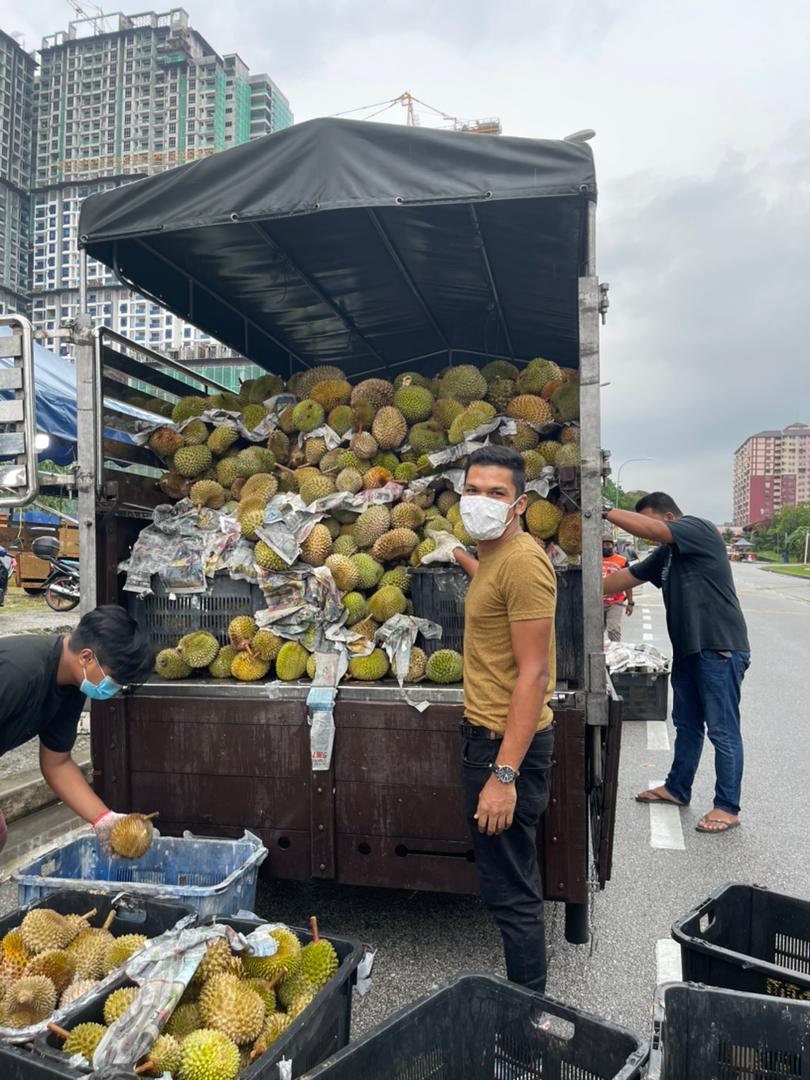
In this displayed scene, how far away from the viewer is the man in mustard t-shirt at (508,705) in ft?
8.07

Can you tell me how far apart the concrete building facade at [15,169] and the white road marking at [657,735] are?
68529 mm

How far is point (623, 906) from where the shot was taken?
379 cm

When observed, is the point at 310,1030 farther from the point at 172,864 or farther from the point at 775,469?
the point at 775,469

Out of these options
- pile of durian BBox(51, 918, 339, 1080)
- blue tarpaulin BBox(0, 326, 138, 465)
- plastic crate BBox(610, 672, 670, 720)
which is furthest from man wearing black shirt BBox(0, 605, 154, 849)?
plastic crate BBox(610, 672, 670, 720)

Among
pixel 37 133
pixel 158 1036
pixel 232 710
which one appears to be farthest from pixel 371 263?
pixel 37 133

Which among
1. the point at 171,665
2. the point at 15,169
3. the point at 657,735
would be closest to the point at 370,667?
the point at 171,665

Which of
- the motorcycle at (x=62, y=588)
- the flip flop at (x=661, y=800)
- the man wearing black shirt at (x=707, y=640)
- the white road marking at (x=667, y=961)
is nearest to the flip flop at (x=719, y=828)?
the man wearing black shirt at (x=707, y=640)

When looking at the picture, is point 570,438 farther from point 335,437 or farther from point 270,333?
point 270,333

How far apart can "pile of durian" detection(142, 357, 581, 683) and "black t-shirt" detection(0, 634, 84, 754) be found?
31.1 inches

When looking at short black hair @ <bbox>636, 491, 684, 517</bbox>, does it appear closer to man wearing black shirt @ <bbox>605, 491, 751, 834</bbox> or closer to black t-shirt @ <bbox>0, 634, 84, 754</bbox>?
man wearing black shirt @ <bbox>605, 491, 751, 834</bbox>

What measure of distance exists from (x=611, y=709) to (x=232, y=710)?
1580 mm

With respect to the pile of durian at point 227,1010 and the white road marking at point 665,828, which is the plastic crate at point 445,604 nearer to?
the pile of durian at point 227,1010

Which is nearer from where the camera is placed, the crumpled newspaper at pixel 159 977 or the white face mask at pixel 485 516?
the crumpled newspaper at pixel 159 977

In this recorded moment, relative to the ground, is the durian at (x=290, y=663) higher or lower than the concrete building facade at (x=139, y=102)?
lower
